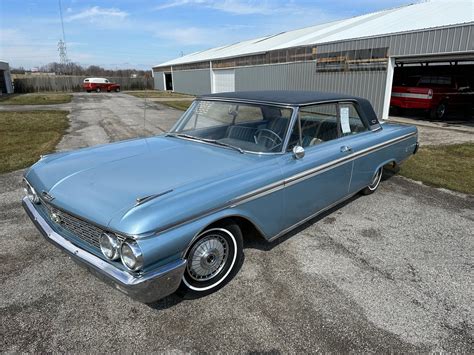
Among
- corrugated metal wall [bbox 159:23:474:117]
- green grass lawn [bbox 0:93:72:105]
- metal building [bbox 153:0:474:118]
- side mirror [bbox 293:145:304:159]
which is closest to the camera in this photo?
side mirror [bbox 293:145:304:159]

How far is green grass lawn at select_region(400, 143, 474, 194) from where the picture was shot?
18.9 ft

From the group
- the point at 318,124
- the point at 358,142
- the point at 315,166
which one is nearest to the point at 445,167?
the point at 358,142

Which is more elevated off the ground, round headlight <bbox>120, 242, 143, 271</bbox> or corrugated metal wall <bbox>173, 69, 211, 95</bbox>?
corrugated metal wall <bbox>173, 69, 211, 95</bbox>

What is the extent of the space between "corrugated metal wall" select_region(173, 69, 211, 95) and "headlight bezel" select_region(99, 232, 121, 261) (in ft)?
92.8

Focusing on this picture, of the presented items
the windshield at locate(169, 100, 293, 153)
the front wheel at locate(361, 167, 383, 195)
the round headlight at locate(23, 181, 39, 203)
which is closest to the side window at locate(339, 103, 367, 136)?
the front wheel at locate(361, 167, 383, 195)

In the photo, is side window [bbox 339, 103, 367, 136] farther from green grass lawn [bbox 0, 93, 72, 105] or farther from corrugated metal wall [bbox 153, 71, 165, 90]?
corrugated metal wall [bbox 153, 71, 165, 90]

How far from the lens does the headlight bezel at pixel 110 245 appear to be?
227 cm

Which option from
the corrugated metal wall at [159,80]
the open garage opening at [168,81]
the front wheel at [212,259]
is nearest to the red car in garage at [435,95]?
the front wheel at [212,259]

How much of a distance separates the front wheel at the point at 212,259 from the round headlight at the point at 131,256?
0.47 meters

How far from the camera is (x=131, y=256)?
219 centimetres

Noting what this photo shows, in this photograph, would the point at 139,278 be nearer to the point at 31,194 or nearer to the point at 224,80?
the point at 31,194

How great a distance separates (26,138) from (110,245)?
30.0 feet

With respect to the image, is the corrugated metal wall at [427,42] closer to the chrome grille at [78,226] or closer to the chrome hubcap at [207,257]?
the chrome hubcap at [207,257]

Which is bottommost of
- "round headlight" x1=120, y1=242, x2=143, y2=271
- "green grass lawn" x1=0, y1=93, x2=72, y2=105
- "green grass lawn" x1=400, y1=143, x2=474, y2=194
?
"green grass lawn" x1=400, y1=143, x2=474, y2=194
